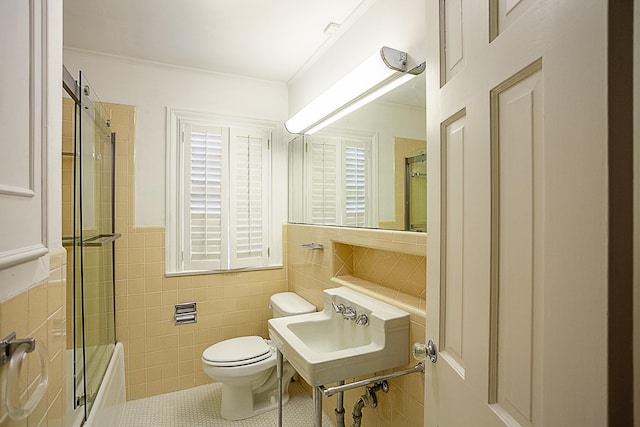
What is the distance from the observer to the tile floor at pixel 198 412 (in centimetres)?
193

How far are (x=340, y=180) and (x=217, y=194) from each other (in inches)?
40.5

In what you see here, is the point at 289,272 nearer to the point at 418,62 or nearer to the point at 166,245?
the point at 166,245

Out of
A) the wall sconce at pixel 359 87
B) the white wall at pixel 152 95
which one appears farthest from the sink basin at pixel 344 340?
the white wall at pixel 152 95

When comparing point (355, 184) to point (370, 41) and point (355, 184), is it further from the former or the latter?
point (370, 41)

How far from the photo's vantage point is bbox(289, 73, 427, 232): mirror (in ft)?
4.55

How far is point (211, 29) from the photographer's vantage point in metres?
1.89

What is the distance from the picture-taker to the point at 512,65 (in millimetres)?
524

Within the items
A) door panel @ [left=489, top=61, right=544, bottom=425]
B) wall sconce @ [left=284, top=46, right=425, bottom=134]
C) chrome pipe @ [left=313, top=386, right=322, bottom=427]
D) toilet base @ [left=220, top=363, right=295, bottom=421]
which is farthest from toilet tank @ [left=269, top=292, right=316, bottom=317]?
door panel @ [left=489, top=61, right=544, bottom=425]

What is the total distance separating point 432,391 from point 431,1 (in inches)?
41.5

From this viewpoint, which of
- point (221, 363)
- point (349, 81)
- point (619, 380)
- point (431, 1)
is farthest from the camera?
point (221, 363)

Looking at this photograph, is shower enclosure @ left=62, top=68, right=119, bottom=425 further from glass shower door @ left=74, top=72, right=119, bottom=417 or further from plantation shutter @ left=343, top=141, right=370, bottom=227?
plantation shutter @ left=343, top=141, right=370, bottom=227

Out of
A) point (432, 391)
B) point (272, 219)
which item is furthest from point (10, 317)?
point (272, 219)

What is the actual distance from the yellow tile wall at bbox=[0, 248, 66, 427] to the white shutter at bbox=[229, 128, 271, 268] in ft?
5.13

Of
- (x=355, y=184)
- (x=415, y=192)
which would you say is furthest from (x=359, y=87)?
(x=415, y=192)
